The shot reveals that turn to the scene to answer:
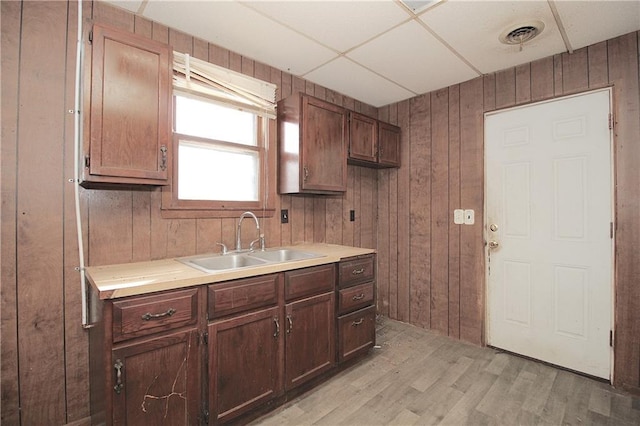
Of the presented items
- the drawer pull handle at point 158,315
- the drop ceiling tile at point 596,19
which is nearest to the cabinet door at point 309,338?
the drawer pull handle at point 158,315

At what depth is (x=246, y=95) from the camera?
238cm

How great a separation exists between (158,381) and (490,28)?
289 cm

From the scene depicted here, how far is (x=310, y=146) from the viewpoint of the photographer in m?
2.49

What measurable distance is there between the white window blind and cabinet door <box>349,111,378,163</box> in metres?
0.77

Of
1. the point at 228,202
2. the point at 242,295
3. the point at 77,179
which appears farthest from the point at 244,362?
the point at 77,179

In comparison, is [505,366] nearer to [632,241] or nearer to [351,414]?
[632,241]

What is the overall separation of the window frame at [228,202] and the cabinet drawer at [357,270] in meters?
0.81

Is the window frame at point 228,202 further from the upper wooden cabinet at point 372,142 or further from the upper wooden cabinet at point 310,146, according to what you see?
the upper wooden cabinet at point 372,142

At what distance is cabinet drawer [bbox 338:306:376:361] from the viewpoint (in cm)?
229

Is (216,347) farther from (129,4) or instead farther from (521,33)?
(521,33)

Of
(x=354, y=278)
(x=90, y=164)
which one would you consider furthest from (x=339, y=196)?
(x=90, y=164)

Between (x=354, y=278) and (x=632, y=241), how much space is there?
1960 millimetres

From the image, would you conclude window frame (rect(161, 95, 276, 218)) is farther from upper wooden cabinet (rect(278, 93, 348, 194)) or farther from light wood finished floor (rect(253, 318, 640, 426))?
light wood finished floor (rect(253, 318, 640, 426))

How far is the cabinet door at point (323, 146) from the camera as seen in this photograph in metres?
2.46
